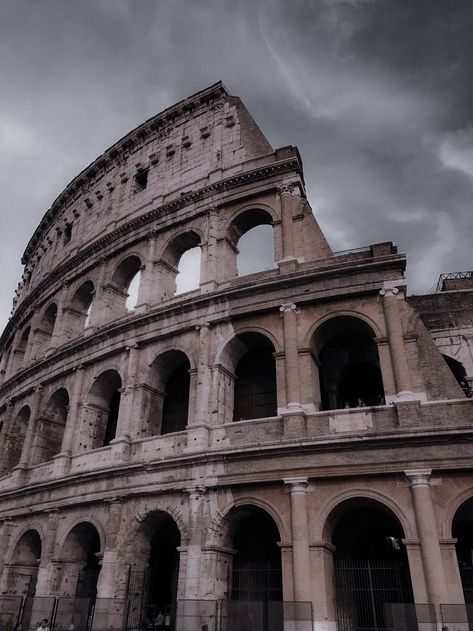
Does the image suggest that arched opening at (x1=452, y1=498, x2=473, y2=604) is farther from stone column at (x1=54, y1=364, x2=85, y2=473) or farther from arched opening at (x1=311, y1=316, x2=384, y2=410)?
stone column at (x1=54, y1=364, x2=85, y2=473)

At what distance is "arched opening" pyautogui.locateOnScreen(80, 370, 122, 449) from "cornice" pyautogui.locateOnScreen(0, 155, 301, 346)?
17.4 ft

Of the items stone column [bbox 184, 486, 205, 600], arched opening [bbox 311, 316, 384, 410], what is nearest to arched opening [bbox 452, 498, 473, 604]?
arched opening [bbox 311, 316, 384, 410]

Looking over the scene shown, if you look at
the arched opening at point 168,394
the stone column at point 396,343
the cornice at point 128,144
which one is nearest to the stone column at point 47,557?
the arched opening at point 168,394

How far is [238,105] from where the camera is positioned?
61.0ft

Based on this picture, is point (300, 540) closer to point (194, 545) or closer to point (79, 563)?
point (194, 545)

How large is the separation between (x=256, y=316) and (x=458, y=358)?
5.86m

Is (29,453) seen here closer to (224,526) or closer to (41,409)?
(41,409)

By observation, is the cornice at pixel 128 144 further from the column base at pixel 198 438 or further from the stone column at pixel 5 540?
the stone column at pixel 5 540

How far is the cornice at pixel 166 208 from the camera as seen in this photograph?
1545cm

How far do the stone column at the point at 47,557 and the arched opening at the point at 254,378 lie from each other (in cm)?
569

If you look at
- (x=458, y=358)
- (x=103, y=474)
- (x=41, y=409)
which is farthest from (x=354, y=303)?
(x=41, y=409)

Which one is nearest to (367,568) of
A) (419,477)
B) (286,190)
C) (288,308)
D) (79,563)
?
(419,477)

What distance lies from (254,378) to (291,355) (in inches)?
83.7

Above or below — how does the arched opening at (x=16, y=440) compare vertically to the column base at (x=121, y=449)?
above
